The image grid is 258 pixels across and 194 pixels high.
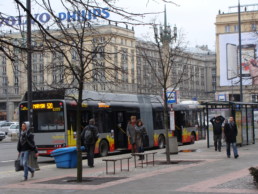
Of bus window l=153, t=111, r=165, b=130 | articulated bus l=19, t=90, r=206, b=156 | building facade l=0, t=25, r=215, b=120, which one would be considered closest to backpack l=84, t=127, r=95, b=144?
articulated bus l=19, t=90, r=206, b=156

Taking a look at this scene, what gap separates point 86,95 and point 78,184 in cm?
1074

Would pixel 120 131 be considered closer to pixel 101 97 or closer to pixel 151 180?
pixel 101 97

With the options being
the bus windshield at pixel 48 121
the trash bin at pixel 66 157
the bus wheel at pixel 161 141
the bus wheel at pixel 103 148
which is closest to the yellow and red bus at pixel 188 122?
the bus wheel at pixel 161 141

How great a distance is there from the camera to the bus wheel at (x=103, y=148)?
24.6 metres

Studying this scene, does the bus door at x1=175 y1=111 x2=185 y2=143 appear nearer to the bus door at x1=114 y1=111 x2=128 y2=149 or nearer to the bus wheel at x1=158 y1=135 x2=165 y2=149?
the bus wheel at x1=158 y1=135 x2=165 y2=149

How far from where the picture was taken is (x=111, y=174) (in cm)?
1614

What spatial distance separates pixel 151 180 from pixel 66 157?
558 centimetres

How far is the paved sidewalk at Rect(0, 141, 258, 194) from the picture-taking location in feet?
40.5

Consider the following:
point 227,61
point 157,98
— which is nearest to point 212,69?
point 227,61

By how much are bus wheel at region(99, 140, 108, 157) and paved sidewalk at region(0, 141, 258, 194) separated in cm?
570

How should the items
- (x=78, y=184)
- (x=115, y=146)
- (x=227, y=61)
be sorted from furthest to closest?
(x=227, y=61)
(x=115, y=146)
(x=78, y=184)

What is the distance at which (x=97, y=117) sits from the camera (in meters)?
24.9

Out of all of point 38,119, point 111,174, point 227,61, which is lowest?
point 111,174

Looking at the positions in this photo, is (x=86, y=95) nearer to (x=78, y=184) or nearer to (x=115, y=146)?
(x=115, y=146)
